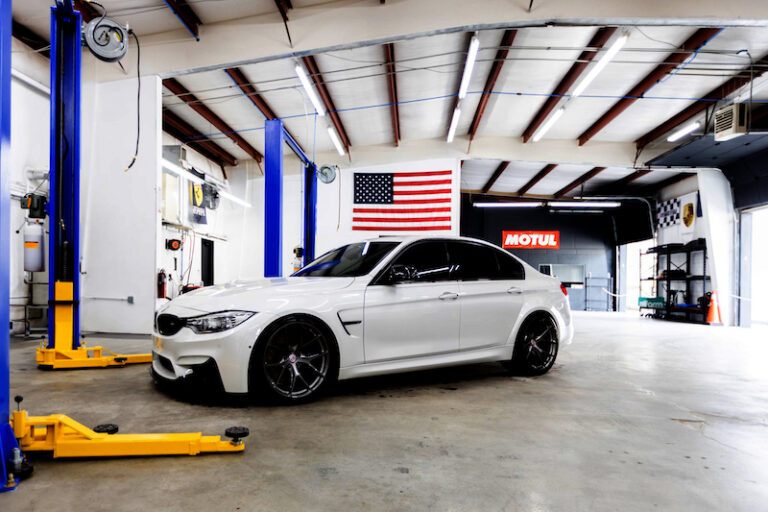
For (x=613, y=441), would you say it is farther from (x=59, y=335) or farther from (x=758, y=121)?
(x=758, y=121)

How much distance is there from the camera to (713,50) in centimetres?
783

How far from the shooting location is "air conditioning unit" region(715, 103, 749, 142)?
840 centimetres

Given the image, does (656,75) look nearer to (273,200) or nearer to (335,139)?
(335,139)

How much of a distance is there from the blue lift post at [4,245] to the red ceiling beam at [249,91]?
733 cm

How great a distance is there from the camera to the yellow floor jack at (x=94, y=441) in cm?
222

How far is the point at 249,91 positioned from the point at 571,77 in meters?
6.56

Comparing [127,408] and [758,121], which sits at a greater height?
[758,121]

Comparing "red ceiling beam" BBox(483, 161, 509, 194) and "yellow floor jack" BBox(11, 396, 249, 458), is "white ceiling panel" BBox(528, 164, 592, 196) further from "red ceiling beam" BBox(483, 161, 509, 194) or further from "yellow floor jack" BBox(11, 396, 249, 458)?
"yellow floor jack" BBox(11, 396, 249, 458)

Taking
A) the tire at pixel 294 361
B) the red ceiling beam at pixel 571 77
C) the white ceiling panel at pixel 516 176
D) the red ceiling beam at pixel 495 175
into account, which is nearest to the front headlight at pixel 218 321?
the tire at pixel 294 361

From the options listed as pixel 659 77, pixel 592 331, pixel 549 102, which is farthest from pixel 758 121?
pixel 592 331

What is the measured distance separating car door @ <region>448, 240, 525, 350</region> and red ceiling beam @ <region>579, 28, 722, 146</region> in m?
6.13

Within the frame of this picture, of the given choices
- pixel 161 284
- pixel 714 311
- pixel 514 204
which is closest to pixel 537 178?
pixel 514 204

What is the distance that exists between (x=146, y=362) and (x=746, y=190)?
45.0ft

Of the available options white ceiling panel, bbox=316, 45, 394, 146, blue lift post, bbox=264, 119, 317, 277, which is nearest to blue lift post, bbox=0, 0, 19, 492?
blue lift post, bbox=264, 119, 317, 277
